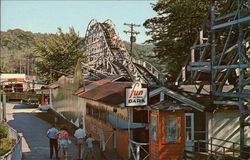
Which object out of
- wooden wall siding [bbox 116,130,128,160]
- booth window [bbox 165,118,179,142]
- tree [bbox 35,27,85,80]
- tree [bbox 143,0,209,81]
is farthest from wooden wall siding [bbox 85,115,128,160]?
tree [bbox 35,27,85,80]

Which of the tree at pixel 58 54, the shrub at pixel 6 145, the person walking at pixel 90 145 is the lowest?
the shrub at pixel 6 145

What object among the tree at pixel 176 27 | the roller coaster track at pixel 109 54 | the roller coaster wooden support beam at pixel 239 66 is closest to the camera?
the roller coaster wooden support beam at pixel 239 66

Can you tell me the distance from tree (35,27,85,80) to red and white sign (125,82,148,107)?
3899cm

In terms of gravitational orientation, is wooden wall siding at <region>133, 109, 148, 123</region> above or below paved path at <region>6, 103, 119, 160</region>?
above

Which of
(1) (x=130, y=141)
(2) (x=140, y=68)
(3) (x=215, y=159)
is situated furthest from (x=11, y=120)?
(3) (x=215, y=159)

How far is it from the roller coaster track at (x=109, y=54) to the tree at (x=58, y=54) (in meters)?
3.15

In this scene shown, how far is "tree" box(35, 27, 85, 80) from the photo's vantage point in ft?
168

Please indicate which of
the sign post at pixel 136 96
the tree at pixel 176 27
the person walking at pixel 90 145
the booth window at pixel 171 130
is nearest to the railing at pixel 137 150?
the booth window at pixel 171 130

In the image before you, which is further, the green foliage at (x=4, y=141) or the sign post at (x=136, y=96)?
the green foliage at (x=4, y=141)

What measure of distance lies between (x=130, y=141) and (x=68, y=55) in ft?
129

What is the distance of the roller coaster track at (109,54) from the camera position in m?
41.8

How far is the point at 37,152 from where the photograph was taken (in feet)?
59.8

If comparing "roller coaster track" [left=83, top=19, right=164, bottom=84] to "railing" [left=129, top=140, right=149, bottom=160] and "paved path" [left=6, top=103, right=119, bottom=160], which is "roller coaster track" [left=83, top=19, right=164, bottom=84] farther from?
"railing" [left=129, top=140, right=149, bottom=160]

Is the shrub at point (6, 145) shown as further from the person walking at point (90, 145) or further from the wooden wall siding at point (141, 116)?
the wooden wall siding at point (141, 116)
